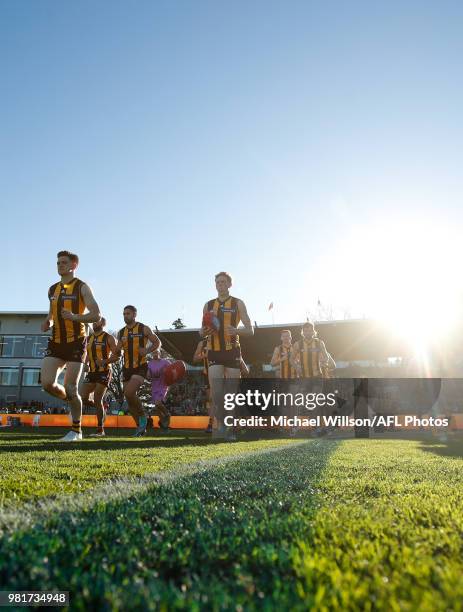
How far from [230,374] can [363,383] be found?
722 cm

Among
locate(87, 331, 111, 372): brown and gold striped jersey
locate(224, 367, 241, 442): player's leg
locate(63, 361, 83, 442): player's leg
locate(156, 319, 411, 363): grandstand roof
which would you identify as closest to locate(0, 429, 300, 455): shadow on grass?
locate(63, 361, 83, 442): player's leg

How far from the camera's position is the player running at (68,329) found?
21.9 ft

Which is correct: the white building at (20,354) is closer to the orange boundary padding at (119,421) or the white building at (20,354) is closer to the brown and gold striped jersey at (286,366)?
the orange boundary padding at (119,421)

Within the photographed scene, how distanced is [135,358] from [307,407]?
452 centimetres

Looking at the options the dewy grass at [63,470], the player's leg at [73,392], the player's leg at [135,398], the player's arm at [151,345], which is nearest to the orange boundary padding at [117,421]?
the player's leg at [135,398]

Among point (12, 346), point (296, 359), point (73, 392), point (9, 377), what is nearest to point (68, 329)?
point (73, 392)

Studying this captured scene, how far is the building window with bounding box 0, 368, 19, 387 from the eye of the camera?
48562mm

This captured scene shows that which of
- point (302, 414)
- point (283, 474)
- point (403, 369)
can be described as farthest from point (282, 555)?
point (403, 369)

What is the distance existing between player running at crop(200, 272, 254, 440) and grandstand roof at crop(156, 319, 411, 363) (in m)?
18.6

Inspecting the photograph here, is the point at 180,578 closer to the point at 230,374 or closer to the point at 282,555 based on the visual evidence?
the point at 282,555

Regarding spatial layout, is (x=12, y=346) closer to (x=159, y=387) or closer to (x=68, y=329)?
(x=159, y=387)

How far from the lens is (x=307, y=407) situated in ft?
38.2

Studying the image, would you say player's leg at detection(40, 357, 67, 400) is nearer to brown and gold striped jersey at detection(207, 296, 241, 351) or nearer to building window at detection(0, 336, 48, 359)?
brown and gold striped jersey at detection(207, 296, 241, 351)

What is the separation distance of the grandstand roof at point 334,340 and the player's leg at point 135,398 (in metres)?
17.2
